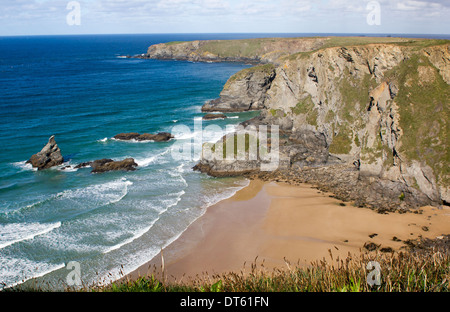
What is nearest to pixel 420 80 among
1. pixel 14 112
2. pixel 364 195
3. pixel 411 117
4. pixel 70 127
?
pixel 411 117

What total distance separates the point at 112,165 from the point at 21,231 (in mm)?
14064

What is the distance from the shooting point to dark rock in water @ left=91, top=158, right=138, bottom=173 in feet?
128

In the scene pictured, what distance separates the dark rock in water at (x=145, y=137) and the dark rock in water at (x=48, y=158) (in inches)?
420

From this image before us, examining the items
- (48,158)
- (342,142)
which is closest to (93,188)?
(48,158)

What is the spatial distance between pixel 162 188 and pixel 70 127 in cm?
2893

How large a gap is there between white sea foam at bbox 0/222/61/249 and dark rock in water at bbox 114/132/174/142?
24049 mm

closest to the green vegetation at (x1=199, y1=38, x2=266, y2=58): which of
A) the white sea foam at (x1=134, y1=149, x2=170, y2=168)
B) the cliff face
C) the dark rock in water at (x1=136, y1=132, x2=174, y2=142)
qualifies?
the cliff face

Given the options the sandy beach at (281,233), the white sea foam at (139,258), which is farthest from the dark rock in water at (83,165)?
the white sea foam at (139,258)

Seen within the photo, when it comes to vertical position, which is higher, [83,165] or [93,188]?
[83,165]

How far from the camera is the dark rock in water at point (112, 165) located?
39.2 meters

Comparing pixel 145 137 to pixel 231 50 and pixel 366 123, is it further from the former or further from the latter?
pixel 231 50

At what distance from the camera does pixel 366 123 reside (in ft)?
119

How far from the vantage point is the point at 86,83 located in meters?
92.7

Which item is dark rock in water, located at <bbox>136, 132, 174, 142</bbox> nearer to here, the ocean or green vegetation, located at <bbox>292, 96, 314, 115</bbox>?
the ocean
